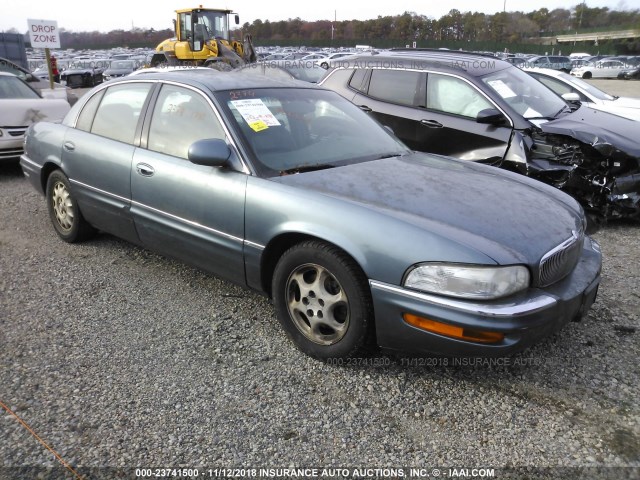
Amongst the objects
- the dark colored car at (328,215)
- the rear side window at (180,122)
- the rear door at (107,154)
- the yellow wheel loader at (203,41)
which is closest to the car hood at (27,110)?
the rear door at (107,154)

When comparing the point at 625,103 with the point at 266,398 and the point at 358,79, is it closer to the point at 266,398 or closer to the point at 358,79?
the point at 358,79

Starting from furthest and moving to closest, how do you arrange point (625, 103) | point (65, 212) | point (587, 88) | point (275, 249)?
point (587, 88), point (625, 103), point (65, 212), point (275, 249)

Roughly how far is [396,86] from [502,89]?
3.77 ft

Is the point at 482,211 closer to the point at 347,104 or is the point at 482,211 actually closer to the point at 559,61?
the point at 347,104

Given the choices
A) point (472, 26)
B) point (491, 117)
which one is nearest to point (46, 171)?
point (491, 117)

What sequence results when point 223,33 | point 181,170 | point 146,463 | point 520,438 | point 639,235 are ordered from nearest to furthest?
point 146,463 < point 520,438 < point 181,170 < point 639,235 < point 223,33

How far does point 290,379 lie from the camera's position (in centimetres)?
276

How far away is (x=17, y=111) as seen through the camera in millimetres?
7277

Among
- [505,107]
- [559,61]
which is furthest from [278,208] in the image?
[559,61]

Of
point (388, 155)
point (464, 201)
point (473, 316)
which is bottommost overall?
point (473, 316)

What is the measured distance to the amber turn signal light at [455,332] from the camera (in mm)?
2357

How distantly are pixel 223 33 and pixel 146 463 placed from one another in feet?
65.2

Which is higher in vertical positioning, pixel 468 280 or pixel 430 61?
pixel 430 61

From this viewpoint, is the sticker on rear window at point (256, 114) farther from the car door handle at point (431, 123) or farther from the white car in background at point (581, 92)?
the white car in background at point (581, 92)
